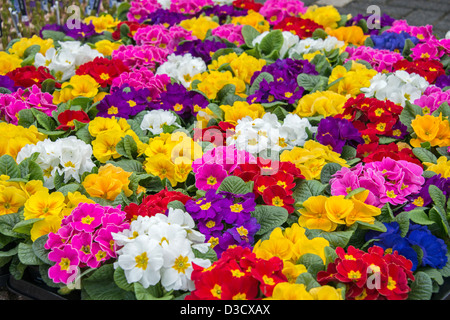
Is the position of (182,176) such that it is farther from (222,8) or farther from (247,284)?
(222,8)

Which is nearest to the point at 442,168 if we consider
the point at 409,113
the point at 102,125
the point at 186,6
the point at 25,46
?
the point at 409,113

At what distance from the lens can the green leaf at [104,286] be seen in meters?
1.49

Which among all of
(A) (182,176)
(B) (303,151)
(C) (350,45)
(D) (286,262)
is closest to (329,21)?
(C) (350,45)

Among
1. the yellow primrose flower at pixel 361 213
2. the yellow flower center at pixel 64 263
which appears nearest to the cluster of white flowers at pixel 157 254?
the yellow flower center at pixel 64 263

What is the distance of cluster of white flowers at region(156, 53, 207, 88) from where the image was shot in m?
2.77

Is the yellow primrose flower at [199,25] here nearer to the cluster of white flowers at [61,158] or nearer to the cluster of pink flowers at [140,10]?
the cluster of pink flowers at [140,10]

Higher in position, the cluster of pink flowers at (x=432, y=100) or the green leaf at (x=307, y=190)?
the cluster of pink flowers at (x=432, y=100)

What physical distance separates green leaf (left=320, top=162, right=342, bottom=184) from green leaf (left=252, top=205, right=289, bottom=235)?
286 millimetres

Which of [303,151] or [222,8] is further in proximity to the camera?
[222,8]

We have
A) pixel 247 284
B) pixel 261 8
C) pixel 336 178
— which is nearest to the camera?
pixel 247 284

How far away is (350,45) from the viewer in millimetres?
3344

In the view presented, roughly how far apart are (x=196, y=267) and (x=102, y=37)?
243 cm

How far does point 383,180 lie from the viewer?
5.92 ft

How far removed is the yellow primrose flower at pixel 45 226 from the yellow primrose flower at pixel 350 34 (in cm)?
240
